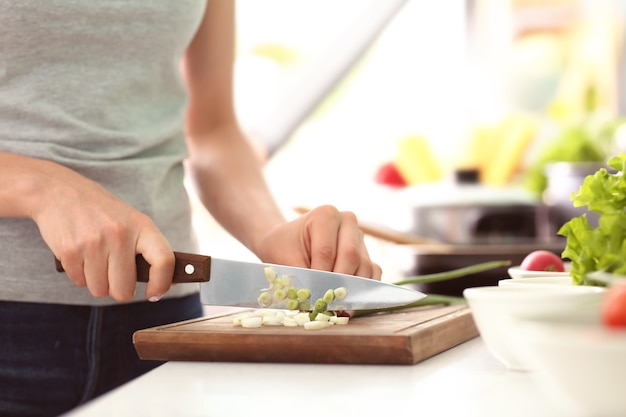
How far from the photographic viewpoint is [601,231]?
829 mm

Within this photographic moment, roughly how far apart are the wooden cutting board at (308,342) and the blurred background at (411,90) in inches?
89.6

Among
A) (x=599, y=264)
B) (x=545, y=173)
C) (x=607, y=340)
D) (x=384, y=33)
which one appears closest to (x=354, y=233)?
(x=599, y=264)

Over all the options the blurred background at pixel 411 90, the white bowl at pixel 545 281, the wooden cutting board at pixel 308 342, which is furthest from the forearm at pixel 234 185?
the blurred background at pixel 411 90

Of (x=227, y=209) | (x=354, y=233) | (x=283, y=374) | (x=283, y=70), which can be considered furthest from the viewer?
(x=283, y=70)

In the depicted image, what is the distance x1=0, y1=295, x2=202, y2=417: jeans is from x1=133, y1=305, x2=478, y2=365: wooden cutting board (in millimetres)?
193

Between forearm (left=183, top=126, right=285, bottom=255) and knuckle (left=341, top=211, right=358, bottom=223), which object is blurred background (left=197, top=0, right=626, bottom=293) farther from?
knuckle (left=341, top=211, right=358, bottom=223)

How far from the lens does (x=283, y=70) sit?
3.45 m

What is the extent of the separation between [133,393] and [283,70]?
2.74 m

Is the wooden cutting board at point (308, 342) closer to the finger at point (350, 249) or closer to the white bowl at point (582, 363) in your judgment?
the finger at point (350, 249)

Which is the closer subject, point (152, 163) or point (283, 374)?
point (283, 374)

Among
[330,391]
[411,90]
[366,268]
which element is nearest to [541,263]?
[366,268]

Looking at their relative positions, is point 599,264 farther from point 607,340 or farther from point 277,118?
point 277,118

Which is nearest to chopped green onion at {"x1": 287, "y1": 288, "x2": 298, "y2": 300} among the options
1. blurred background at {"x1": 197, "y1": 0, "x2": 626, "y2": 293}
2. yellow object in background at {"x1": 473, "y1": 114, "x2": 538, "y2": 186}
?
blurred background at {"x1": 197, "y1": 0, "x2": 626, "y2": 293}

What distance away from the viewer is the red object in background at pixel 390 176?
371 cm
